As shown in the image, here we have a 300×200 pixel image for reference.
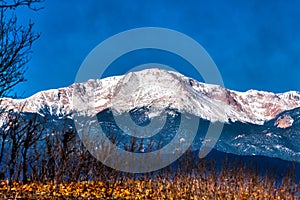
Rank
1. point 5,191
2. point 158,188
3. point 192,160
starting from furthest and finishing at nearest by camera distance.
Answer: point 192,160 < point 158,188 < point 5,191

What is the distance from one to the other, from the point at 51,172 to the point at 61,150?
715 mm

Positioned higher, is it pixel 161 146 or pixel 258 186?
pixel 161 146

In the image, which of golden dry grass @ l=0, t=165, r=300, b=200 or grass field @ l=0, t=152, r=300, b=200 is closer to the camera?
golden dry grass @ l=0, t=165, r=300, b=200

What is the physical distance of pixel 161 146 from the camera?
15562 millimetres

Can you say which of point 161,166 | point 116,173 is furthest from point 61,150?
point 161,166

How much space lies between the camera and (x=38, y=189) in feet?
40.1

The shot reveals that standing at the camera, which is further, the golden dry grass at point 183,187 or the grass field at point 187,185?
the grass field at point 187,185

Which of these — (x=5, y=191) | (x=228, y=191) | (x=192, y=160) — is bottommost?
(x=5, y=191)

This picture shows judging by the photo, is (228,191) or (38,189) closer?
(38,189)

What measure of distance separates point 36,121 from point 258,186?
6696 millimetres

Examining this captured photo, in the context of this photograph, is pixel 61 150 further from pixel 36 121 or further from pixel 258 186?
pixel 258 186

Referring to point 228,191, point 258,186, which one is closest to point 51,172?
point 228,191

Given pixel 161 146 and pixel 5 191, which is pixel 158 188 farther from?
pixel 5 191

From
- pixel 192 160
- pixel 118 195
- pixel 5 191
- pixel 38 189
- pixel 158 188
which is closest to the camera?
pixel 5 191
